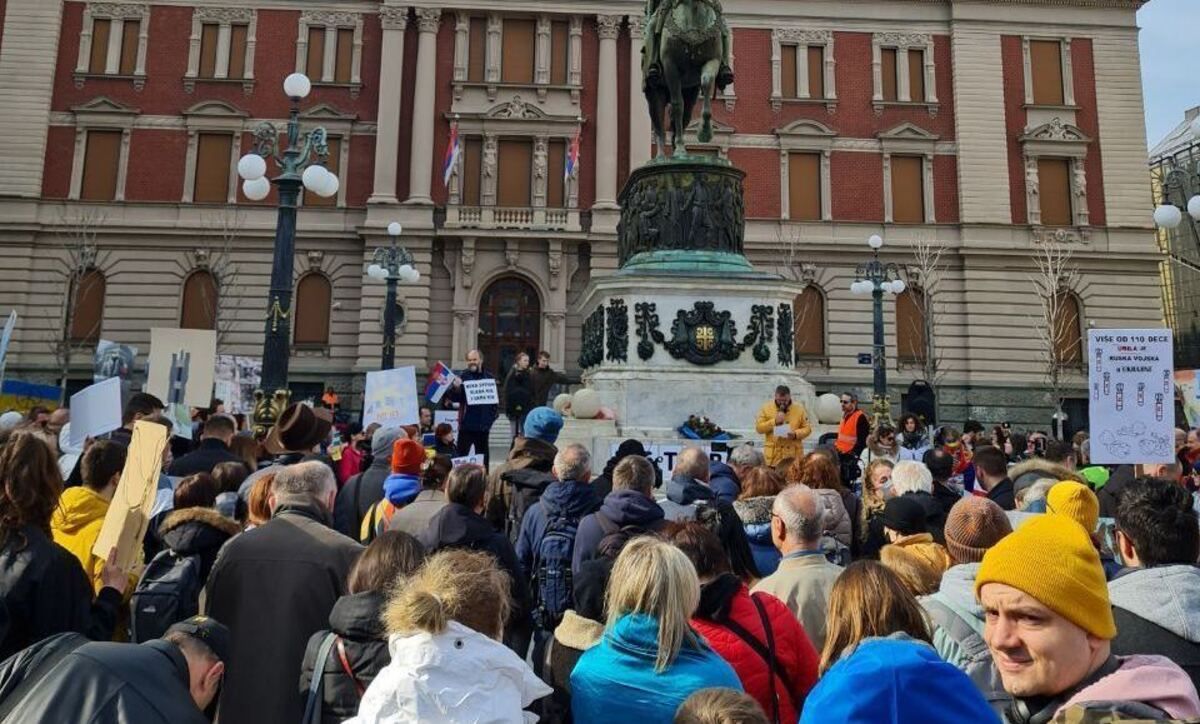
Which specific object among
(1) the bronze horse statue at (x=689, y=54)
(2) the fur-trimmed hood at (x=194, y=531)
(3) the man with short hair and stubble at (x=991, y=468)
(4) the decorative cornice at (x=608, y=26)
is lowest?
(2) the fur-trimmed hood at (x=194, y=531)

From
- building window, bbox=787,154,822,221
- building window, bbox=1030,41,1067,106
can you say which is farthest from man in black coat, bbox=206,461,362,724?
building window, bbox=1030,41,1067,106

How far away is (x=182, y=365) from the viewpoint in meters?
11.6

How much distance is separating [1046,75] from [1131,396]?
3417cm

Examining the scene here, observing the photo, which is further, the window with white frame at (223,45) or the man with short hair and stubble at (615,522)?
the window with white frame at (223,45)

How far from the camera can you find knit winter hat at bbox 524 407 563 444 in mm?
7660

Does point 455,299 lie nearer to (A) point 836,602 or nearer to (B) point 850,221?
(B) point 850,221

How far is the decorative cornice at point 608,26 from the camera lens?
114 ft

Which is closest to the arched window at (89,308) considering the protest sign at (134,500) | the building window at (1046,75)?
the protest sign at (134,500)

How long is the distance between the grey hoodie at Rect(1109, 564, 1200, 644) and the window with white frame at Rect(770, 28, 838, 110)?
34682 mm

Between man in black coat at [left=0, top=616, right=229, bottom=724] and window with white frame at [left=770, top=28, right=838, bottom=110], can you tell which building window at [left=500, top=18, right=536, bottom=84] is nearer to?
window with white frame at [left=770, top=28, right=838, bottom=110]

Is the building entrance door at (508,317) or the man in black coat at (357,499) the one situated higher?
the building entrance door at (508,317)

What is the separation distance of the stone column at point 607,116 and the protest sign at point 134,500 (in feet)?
99.3

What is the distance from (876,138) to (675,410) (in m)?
26.9

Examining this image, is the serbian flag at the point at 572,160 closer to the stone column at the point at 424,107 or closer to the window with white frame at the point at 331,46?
the stone column at the point at 424,107
